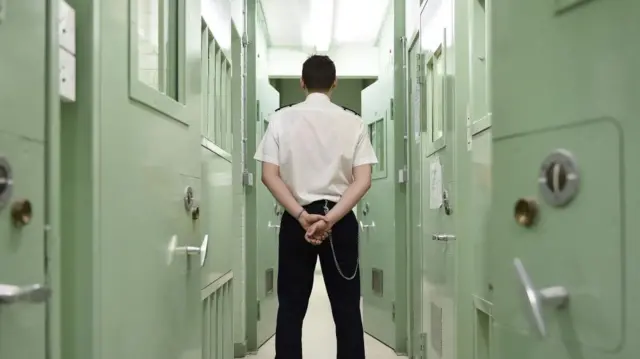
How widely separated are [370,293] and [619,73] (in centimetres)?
370

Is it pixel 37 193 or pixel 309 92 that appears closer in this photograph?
pixel 37 193

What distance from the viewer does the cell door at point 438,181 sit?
7.15ft

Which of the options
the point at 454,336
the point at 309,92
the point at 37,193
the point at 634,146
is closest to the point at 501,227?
the point at 634,146

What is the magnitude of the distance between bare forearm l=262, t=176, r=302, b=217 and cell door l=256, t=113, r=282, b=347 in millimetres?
1556

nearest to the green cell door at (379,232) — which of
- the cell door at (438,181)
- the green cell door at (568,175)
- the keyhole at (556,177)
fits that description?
the cell door at (438,181)

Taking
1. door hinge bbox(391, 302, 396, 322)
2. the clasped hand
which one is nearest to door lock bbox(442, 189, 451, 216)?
the clasped hand

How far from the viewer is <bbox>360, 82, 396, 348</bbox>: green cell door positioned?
3.75 m

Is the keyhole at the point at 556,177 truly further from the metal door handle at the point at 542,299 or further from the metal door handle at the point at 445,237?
the metal door handle at the point at 445,237

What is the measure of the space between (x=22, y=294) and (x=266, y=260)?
10.7 feet

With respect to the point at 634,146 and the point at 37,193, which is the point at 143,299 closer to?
the point at 37,193

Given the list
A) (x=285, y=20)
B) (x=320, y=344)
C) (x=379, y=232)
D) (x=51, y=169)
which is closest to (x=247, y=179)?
(x=379, y=232)

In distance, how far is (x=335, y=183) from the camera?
220 centimetres

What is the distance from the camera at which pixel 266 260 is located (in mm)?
3967

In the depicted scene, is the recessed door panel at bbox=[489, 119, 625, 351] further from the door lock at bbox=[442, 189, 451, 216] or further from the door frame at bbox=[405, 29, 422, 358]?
the door frame at bbox=[405, 29, 422, 358]
